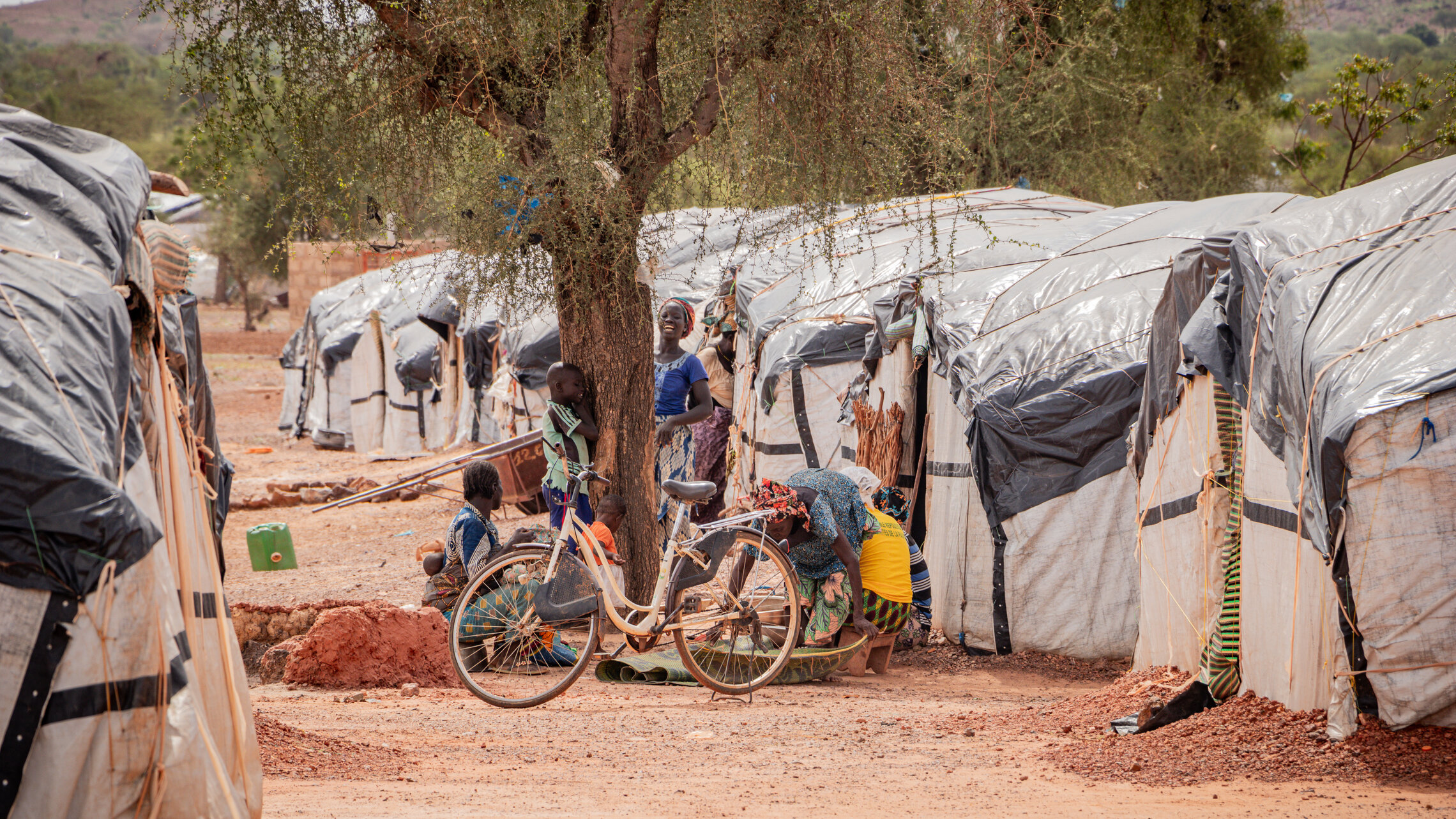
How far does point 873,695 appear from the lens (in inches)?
238

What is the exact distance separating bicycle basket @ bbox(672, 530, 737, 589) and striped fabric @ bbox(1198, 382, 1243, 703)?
2109 mm

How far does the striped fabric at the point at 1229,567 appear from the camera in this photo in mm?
4746

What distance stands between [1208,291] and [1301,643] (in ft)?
5.39

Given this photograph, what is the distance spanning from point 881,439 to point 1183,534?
2.79 metres

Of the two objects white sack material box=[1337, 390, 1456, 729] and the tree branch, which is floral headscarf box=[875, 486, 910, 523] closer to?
the tree branch

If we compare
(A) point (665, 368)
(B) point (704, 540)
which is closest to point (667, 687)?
(B) point (704, 540)

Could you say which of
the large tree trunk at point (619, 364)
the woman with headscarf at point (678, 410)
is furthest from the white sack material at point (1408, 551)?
the woman with headscarf at point (678, 410)

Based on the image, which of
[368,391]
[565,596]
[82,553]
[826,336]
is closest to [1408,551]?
[565,596]

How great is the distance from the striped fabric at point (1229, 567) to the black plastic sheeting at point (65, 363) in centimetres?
392

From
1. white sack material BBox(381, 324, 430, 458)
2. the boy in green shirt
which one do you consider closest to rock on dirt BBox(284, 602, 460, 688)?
the boy in green shirt

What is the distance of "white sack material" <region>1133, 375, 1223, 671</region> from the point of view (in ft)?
16.4

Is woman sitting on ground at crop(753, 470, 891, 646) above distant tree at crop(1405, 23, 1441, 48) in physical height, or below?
below

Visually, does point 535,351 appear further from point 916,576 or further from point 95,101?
point 95,101

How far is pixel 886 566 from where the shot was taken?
257 inches
